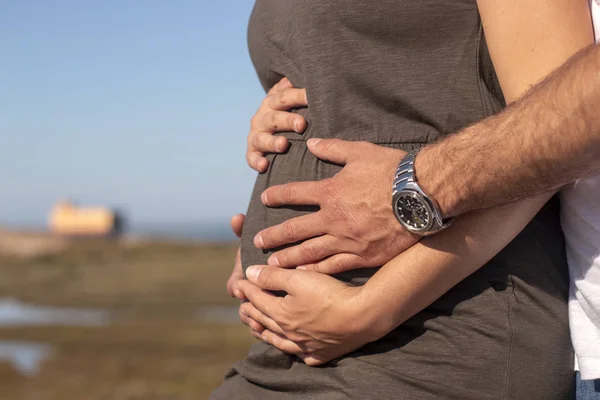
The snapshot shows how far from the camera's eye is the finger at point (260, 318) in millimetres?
1550

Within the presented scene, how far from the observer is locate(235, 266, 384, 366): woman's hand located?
1381mm

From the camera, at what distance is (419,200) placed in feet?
4.31

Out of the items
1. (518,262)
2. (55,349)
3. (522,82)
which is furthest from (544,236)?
(55,349)

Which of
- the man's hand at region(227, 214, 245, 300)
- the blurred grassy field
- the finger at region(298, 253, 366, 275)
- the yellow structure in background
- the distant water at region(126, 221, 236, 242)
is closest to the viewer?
the finger at region(298, 253, 366, 275)

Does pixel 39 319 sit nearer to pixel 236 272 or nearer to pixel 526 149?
pixel 236 272

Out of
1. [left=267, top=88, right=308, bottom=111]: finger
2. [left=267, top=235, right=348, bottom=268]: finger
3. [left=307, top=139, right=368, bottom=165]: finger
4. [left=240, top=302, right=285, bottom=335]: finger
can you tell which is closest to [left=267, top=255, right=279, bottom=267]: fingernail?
[left=267, top=235, right=348, bottom=268]: finger

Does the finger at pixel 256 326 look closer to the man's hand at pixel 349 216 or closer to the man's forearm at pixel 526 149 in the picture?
the man's hand at pixel 349 216

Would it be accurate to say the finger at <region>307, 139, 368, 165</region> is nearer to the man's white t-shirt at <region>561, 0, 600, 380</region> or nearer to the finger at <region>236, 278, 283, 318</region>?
the finger at <region>236, 278, 283, 318</region>

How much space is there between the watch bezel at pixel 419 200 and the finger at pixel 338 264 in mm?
126

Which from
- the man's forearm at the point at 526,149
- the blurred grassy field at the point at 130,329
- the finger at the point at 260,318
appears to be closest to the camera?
the man's forearm at the point at 526,149

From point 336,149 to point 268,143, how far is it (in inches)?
11.8

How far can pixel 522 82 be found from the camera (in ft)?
4.40

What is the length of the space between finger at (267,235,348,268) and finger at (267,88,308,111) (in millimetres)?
366

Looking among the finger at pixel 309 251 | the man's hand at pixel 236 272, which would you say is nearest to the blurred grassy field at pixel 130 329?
the man's hand at pixel 236 272
